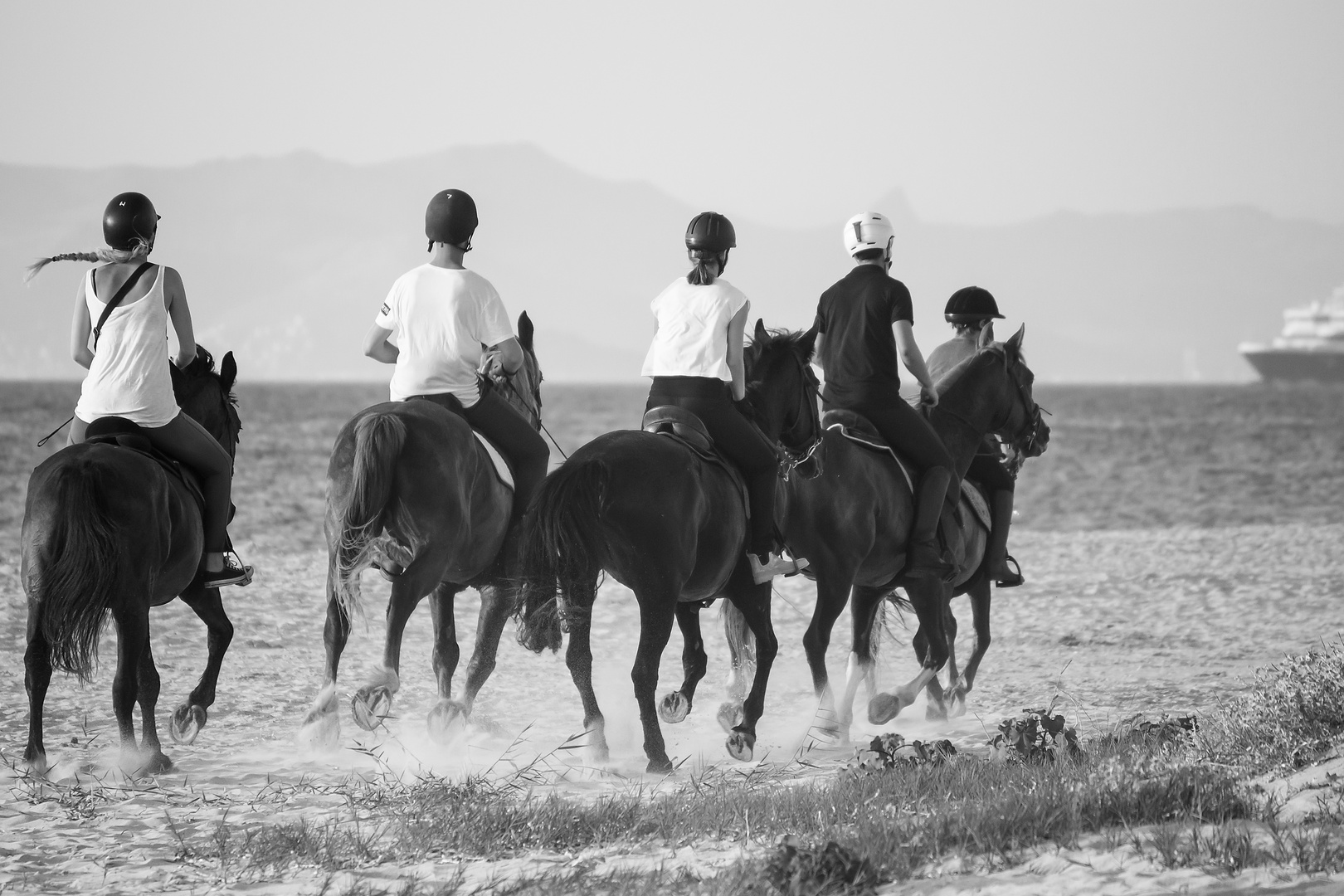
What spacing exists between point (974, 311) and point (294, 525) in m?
16.6

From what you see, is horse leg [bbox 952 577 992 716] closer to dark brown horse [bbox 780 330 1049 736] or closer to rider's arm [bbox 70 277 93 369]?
dark brown horse [bbox 780 330 1049 736]

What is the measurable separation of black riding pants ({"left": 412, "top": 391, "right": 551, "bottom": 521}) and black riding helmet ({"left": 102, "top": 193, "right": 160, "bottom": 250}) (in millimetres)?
1979

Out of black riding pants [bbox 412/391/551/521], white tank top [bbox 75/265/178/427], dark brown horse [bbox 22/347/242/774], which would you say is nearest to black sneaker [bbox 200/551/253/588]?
dark brown horse [bbox 22/347/242/774]

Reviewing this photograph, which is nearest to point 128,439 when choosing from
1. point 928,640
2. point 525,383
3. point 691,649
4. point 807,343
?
point 525,383

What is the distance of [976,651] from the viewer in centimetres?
1010

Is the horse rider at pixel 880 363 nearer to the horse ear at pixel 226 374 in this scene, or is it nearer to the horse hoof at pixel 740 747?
the horse hoof at pixel 740 747

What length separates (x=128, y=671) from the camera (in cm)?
724

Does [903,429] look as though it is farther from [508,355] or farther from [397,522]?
[397,522]

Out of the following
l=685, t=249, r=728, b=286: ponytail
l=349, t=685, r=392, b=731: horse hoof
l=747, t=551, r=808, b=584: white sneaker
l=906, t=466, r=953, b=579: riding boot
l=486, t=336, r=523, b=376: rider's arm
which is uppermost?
l=685, t=249, r=728, b=286: ponytail

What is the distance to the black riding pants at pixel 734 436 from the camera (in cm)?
818

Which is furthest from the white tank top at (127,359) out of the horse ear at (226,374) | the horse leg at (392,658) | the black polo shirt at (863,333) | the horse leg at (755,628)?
the black polo shirt at (863,333)

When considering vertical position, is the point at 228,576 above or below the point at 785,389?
below

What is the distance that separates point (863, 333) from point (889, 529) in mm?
1245

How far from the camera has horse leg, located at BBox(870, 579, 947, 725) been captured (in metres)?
8.75
